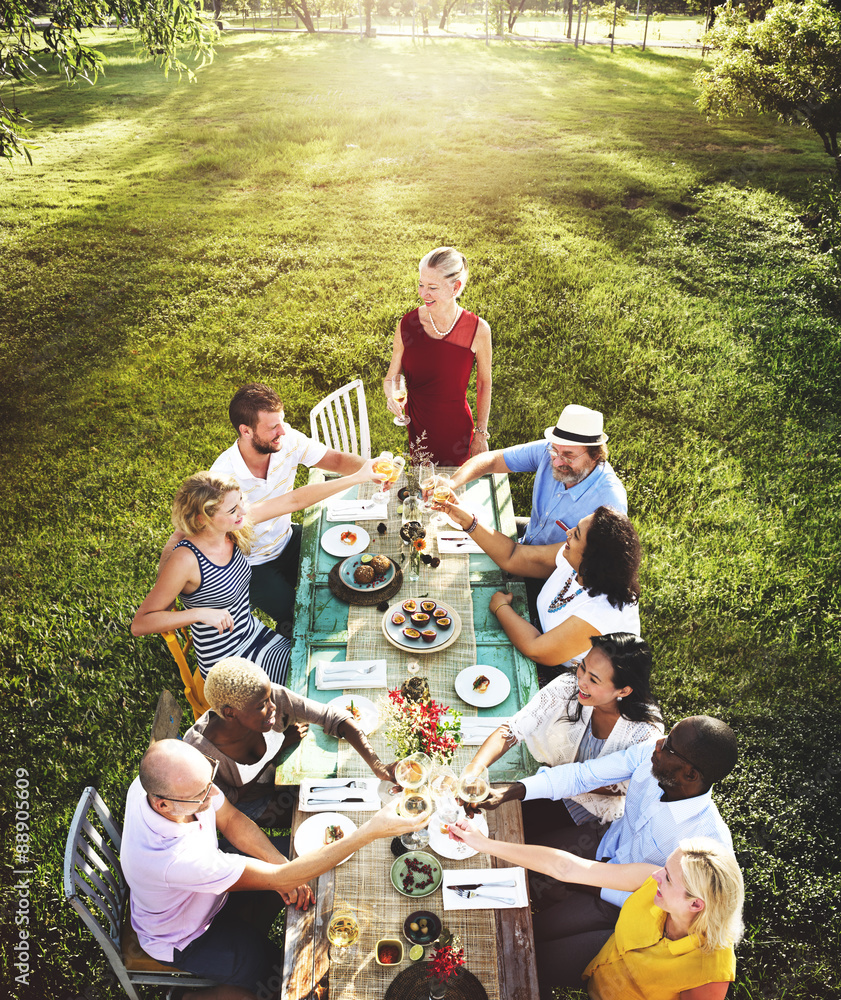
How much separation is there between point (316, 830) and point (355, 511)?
2.19 metres

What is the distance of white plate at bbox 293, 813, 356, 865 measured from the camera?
2.79 m

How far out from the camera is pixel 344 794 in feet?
9.81

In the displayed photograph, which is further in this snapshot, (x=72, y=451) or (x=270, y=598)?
(x=72, y=451)

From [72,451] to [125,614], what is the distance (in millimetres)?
2944

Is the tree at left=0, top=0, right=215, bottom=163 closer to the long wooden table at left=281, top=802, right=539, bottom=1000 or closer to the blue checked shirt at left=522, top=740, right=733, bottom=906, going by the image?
the long wooden table at left=281, top=802, right=539, bottom=1000

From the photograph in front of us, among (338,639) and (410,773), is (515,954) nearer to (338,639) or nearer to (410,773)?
(410,773)

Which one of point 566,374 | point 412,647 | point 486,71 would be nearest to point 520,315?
point 566,374

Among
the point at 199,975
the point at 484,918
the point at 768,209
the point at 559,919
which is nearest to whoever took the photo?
the point at 484,918

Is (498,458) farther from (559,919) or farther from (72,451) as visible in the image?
(72,451)

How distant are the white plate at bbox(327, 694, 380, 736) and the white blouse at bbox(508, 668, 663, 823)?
662 millimetres

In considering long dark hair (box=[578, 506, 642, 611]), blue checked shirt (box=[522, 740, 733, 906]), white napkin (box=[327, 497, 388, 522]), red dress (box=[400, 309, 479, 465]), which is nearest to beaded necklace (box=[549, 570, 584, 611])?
long dark hair (box=[578, 506, 642, 611])

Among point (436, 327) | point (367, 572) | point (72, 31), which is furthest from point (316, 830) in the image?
point (72, 31)

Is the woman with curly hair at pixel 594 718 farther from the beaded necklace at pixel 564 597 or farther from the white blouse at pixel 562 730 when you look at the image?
the beaded necklace at pixel 564 597

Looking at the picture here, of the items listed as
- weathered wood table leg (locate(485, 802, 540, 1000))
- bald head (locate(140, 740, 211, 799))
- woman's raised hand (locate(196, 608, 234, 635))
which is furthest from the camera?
woman's raised hand (locate(196, 608, 234, 635))
